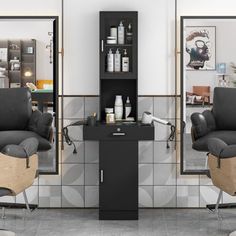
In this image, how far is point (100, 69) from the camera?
16.8 feet

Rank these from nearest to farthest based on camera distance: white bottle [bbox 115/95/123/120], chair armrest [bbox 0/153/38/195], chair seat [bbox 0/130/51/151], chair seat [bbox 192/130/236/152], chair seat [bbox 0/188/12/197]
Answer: chair armrest [bbox 0/153/38/195]
chair seat [bbox 0/188/12/197]
chair seat [bbox 0/130/51/151]
chair seat [bbox 192/130/236/152]
white bottle [bbox 115/95/123/120]

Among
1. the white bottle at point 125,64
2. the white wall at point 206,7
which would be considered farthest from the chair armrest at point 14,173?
the white wall at point 206,7

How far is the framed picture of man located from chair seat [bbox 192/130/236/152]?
77 cm

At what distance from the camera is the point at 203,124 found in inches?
194

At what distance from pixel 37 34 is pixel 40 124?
0.90m

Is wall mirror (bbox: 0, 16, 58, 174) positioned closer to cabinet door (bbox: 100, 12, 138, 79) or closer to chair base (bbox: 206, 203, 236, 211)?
cabinet door (bbox: 100, 12, 138, 79)

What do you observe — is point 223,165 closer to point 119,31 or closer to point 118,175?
point 118,175

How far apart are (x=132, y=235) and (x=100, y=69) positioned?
1.53 m

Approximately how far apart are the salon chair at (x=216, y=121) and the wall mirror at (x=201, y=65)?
22 cm

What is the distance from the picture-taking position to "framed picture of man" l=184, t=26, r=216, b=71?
532cm

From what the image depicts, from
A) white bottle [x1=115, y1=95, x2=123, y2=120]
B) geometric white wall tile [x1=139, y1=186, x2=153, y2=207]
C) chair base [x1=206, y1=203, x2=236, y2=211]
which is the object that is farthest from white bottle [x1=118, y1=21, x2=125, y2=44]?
chair base [x1=206, y1=203, x2=236, y2=211]

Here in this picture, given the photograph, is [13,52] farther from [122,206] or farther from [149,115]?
[122,206]

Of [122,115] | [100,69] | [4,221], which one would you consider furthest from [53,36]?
[4,221]

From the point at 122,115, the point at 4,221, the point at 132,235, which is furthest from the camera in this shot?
the point at 122,115
